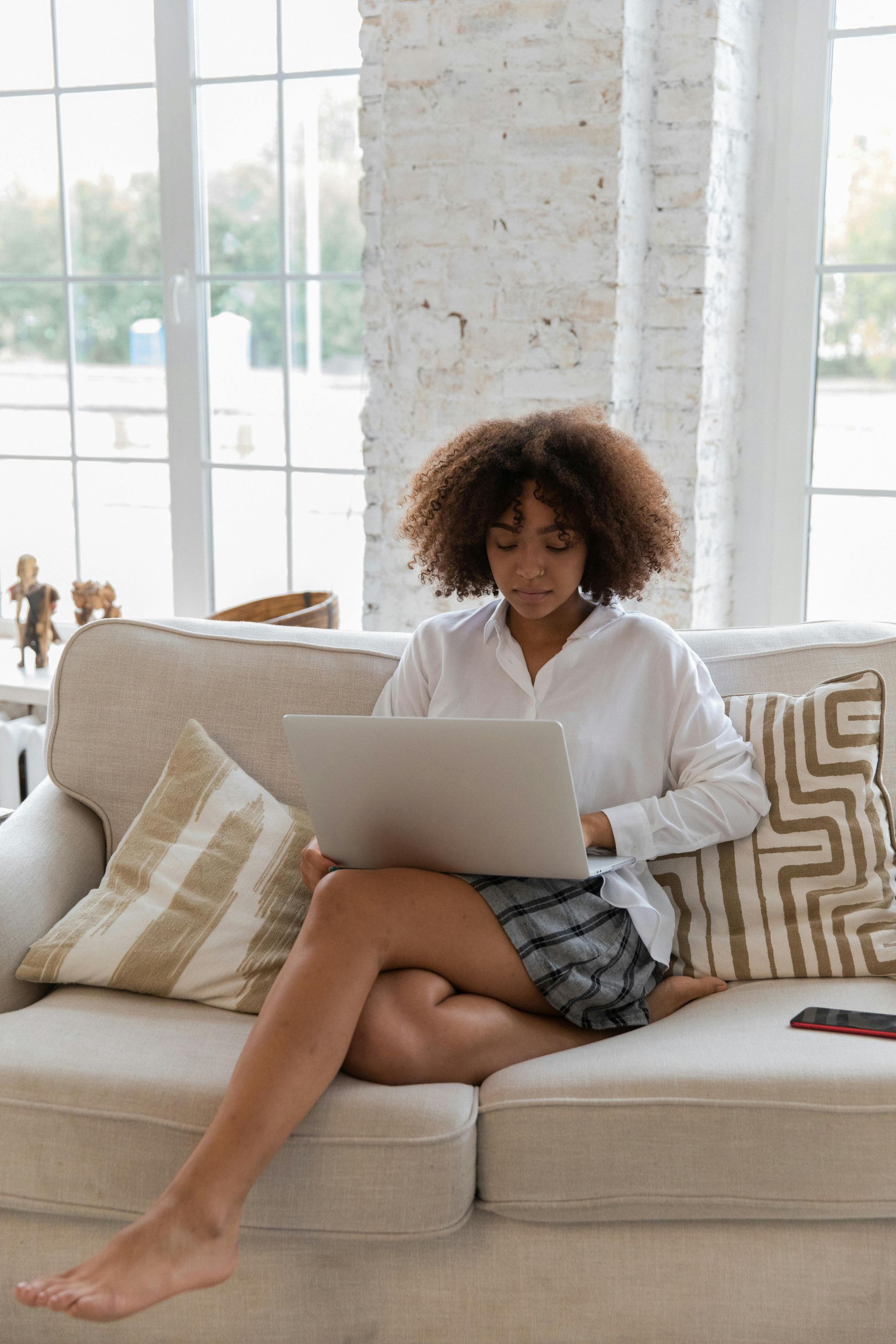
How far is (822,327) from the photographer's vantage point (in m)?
2.92

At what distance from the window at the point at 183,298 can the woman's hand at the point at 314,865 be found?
165 cm

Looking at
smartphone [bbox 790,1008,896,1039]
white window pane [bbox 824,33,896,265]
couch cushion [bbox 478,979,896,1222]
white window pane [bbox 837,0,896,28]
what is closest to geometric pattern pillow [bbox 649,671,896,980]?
smartphone [bbox 790,1008,896,1039]

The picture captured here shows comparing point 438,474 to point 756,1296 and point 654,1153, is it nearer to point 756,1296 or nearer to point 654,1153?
point 654,1153

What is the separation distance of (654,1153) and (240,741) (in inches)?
35.8

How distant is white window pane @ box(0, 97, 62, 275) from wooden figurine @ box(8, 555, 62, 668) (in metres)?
0.88

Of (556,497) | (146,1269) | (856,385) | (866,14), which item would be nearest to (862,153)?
(866,14)

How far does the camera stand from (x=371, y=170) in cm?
283

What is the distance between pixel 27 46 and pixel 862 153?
220cm

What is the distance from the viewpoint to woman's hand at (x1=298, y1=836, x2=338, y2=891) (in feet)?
5.56

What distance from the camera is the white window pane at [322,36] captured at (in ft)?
9.97

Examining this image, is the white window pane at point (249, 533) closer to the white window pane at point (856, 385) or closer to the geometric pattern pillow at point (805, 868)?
the white window pane at point (856, 385)

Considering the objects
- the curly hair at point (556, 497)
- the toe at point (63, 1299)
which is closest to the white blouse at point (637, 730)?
the curly hair at point (556, 497)

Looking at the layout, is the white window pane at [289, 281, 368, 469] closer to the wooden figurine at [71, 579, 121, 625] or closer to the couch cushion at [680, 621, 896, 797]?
the wooden figurine at [71, 579, 121, 625]

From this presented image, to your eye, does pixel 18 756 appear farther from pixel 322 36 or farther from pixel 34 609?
pixel 322 36
